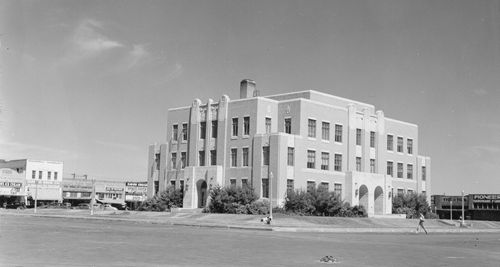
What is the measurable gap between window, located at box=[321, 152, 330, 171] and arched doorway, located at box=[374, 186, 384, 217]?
8.12 meters

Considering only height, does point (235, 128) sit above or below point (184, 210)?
above

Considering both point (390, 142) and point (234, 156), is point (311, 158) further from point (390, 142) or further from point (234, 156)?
point (390, 142)

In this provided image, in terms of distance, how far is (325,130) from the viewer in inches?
2672

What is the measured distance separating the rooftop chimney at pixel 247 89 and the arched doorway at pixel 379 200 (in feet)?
59.8

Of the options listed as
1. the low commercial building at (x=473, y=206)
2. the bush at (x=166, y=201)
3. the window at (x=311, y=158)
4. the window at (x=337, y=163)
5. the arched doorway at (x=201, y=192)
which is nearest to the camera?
the window at (x=311, y=158)

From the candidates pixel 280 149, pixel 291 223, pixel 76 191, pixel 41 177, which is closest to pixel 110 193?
pixel 76 191

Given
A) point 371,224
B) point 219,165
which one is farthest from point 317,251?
point 219,165

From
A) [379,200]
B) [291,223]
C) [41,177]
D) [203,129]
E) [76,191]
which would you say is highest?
[203,129]

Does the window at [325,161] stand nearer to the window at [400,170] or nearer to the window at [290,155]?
the window at [290,155]

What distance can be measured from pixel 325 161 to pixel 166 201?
1848 centimetres

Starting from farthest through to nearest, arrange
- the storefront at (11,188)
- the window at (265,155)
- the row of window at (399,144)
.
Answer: the storefront at (11,188), the row of window at (399,144), the window at (265,155)

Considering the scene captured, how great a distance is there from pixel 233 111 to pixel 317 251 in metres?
45.5

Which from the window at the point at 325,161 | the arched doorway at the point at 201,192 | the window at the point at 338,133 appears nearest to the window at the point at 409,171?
the window at the point at 338,133

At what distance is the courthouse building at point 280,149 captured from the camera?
6381cm
